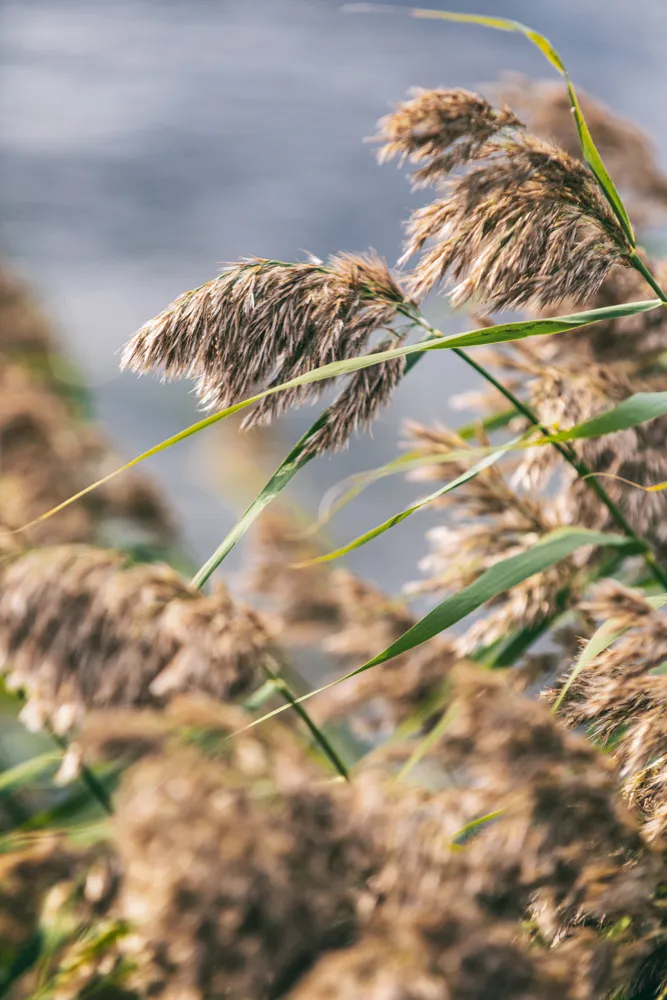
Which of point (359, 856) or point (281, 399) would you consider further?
point (281, 399)

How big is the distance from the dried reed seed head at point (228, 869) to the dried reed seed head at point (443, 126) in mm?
606

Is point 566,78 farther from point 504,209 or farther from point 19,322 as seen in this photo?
point 19,322

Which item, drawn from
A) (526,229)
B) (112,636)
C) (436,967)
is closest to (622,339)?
(526,229)

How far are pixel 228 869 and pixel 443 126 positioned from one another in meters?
0.67

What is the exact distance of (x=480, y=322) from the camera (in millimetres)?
1146

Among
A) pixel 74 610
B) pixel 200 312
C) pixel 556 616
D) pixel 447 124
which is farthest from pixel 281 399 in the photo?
pixel 556 616

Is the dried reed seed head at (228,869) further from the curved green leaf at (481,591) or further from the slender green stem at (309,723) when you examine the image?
the slender green stem at (309,723)

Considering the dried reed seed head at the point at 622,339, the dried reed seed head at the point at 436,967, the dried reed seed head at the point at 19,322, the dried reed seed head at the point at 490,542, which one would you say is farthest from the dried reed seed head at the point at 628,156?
the dried reed seed head at the point at 436,967

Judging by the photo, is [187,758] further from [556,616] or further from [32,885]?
[556,616]

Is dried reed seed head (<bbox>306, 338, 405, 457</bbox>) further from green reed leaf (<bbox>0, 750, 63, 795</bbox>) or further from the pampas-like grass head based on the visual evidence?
green reed leaf (<bbox>0, 750, 63, 795</bbox>)

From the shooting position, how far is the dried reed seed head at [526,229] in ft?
2.38

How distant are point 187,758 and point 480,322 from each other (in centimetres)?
87

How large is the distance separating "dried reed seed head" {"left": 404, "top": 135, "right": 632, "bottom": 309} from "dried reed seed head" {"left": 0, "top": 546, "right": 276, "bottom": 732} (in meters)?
0.46

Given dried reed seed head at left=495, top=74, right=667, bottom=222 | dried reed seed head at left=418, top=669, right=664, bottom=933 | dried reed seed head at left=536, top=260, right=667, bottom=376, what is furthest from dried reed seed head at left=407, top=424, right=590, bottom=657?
dried reed seed head at left=495, top=74, right=667, bottom=222
